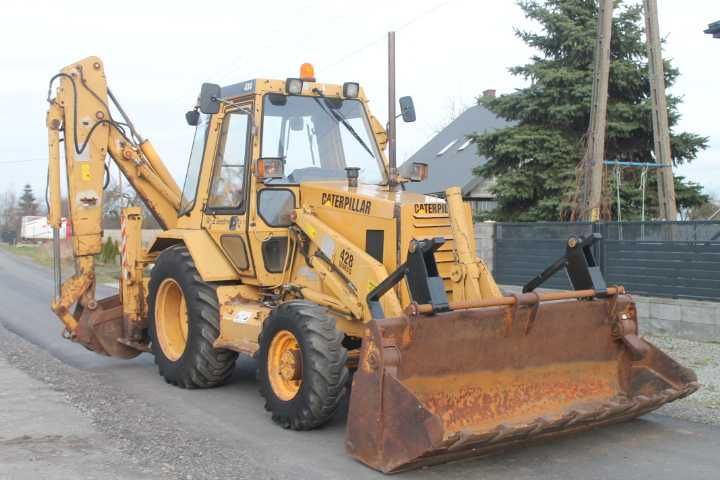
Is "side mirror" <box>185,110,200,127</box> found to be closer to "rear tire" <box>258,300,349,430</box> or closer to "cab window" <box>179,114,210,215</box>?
"cab window" <box>179,114,210,215</box>

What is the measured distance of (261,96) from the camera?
309 inches

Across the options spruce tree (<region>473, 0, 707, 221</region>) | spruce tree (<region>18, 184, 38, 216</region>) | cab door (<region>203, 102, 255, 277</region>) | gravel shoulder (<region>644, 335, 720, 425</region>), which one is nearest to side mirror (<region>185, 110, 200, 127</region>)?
cab door (<region>203, 102, 255, 277</region>)

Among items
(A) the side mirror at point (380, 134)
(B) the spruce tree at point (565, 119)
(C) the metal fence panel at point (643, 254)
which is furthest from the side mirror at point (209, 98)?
(B) the spruce tree at point (565, 119)

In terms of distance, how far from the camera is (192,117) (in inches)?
359

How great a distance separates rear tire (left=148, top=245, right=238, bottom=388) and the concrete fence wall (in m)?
6.30

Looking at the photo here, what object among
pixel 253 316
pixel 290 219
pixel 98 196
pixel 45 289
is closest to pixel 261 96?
pixel 290 219

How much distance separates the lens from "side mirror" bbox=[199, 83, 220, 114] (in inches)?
311

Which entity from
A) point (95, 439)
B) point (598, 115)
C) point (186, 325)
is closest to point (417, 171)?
point (186, 325)

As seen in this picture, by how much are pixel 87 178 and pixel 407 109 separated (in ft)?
12.3

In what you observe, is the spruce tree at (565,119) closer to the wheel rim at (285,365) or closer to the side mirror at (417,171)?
the side mirror at (417,171)

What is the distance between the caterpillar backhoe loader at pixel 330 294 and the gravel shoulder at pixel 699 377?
87cm

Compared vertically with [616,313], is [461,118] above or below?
above

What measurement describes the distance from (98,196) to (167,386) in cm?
252

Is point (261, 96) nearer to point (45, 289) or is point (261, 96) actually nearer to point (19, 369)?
point (19, 369)
